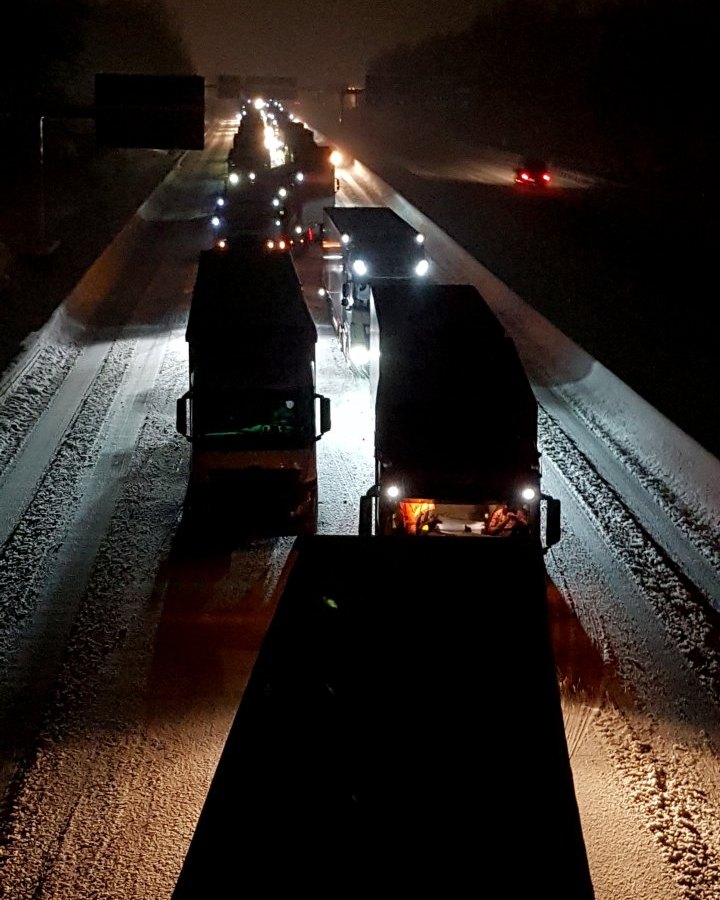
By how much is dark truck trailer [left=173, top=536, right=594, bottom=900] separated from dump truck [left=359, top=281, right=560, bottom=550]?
8.12 feet

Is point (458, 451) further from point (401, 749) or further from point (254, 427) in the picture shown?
point (401, 749)

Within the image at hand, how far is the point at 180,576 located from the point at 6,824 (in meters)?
4.11

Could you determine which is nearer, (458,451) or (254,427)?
(458,451)

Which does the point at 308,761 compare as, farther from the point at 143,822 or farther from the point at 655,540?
the point at 655,540

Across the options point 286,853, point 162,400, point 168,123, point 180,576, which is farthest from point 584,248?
point 286,853

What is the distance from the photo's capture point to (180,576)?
10977mm

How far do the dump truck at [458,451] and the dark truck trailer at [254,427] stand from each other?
113 cm

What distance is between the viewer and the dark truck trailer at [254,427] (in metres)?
11.4

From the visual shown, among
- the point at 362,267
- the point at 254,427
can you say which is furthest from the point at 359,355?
the point at 254,427

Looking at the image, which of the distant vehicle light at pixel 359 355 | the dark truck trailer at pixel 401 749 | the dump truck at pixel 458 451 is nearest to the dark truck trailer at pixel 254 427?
the dump truck at pixel 458 451

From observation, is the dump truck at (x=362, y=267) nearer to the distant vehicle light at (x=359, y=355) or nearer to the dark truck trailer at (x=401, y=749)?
the distant vehicle light at (x=359, y=355)

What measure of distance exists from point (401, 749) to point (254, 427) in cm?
654

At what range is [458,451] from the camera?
31.7ft

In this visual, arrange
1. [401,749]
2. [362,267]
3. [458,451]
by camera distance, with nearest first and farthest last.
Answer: [401,749] < [458,451] < [362,267]
